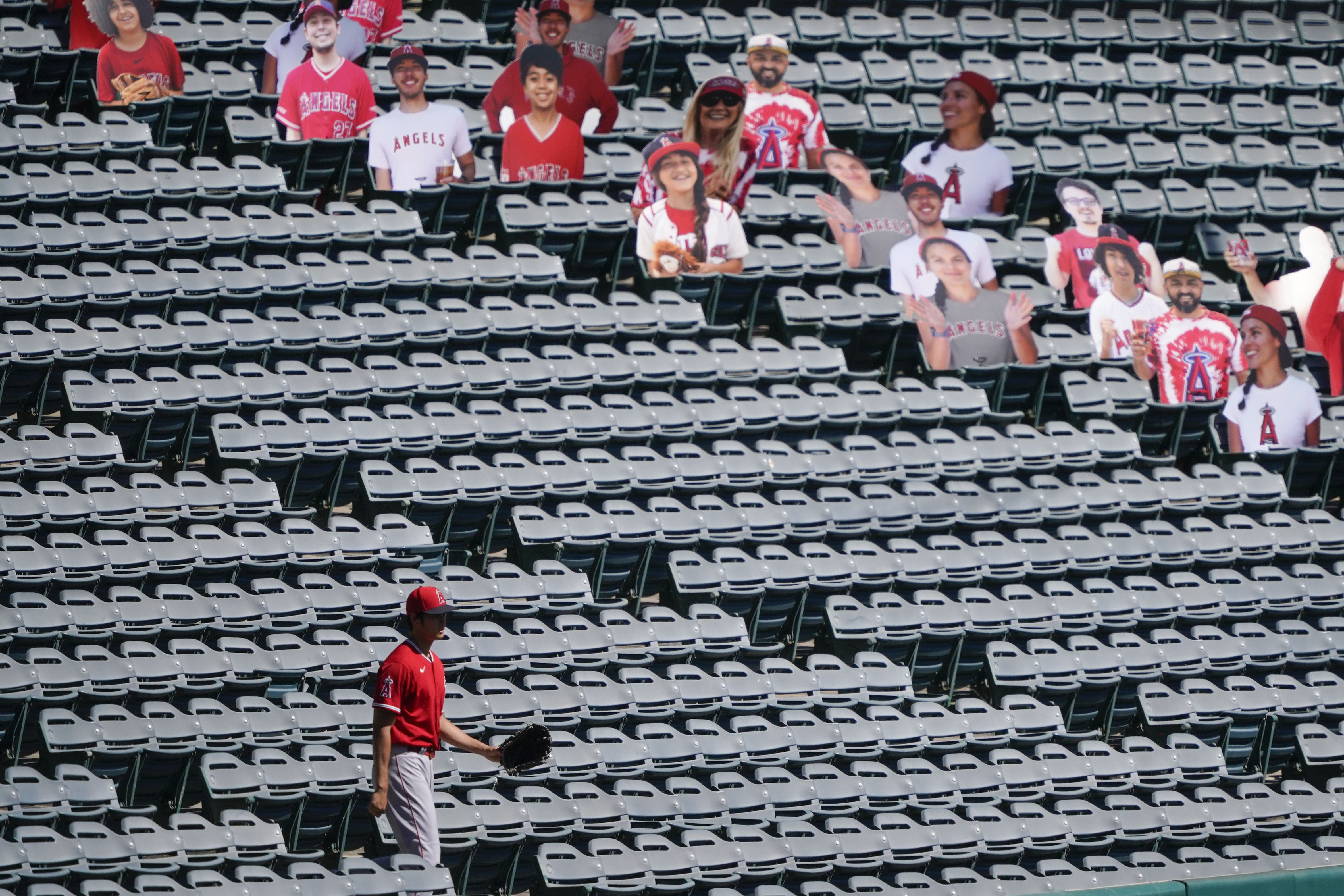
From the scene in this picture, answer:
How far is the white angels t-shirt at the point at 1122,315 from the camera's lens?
12266 mm

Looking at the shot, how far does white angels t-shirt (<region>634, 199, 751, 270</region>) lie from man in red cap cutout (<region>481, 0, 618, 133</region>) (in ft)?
2.75

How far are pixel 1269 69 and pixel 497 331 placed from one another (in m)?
6.09

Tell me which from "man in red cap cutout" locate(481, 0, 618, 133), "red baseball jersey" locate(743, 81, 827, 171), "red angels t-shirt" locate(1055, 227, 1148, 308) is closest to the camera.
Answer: "man in red cap cutout" locate(481, 0, 618, 133)

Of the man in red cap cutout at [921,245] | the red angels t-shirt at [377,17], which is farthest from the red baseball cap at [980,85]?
the red angels t-shirt at [377,17]

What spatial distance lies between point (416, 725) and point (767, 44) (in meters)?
6.13

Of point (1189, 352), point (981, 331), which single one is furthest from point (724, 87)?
point (1189, 352)

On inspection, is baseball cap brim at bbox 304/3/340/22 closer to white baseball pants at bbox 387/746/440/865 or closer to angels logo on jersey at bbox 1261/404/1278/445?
white baseball pants at bbox 387/746/440/865

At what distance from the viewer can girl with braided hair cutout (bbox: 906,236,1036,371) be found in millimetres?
11797

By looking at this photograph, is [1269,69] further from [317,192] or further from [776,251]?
[317,192]

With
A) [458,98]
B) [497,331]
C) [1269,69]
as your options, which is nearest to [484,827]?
[497,331]

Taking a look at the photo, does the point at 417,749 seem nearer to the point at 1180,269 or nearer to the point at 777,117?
the point at 777,117

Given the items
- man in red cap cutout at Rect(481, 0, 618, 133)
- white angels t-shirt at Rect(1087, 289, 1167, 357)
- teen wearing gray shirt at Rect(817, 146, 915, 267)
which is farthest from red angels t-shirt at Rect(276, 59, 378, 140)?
white angels t-shirt at Rect(1087, 289, 1167, 357)

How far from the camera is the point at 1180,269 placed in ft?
41.0

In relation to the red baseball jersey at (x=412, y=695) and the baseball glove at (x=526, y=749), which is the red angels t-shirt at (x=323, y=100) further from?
the baseball glove at (x=526, y=749)
